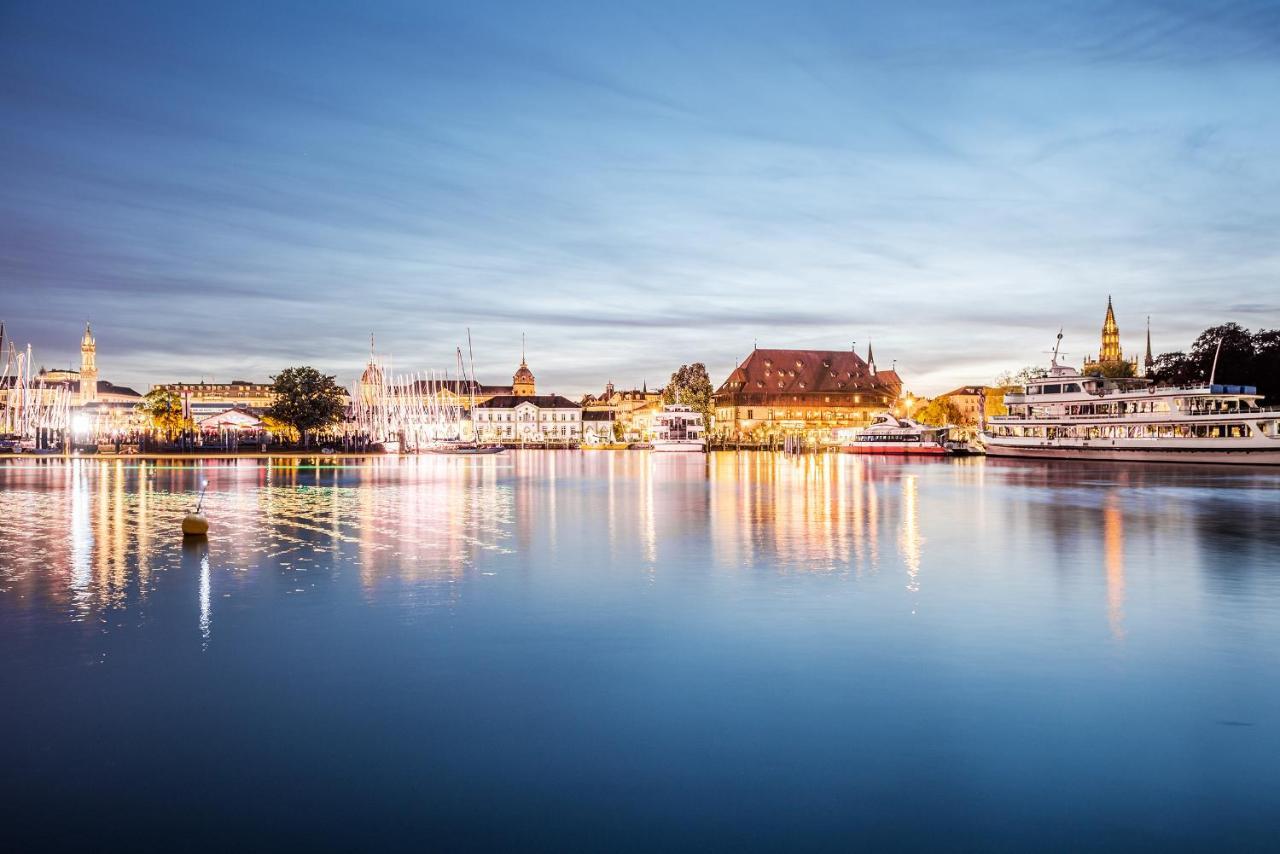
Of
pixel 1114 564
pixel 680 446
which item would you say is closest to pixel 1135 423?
pixel 680 446

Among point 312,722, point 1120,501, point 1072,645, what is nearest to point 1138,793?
point 1072,645

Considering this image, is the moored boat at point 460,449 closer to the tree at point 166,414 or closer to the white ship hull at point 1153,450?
the tree at point 166,414

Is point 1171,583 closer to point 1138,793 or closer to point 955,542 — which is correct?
point 955,542

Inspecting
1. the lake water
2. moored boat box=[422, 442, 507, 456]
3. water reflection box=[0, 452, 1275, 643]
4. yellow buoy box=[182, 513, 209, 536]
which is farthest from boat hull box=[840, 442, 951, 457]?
yellow buoy box=[182, 513, 209, 536]

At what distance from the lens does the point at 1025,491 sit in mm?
54156

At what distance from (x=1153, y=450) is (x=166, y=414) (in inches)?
5923

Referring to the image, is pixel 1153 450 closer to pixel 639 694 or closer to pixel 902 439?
pixel 902 439

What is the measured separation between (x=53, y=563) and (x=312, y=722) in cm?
1661

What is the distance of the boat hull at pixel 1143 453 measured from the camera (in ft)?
279

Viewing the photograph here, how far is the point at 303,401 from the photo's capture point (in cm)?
13312

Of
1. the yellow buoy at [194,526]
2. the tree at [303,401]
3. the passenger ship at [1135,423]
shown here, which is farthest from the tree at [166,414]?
the yellow buoy at [194,526]

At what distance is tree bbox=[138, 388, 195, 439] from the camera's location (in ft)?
552

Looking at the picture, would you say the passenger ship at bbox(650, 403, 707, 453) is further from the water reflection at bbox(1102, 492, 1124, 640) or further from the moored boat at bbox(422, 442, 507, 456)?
the water reflection at bbox(1102, 492, 1124, 640)

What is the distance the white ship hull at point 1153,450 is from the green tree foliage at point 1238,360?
13095 millimetres
